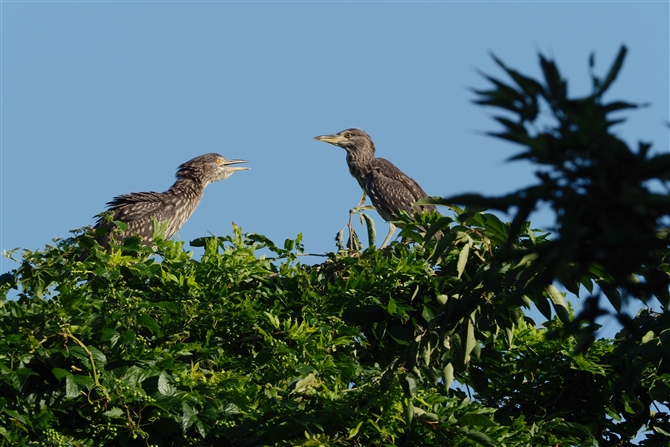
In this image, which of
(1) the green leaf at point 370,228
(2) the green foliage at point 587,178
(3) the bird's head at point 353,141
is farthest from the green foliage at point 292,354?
(3) the bird's head at point 353,141

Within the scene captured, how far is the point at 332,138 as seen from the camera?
13.5m

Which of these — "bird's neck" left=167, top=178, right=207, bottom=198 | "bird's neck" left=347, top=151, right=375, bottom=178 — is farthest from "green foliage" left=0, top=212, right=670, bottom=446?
"bird's neck" left=347, top=151, right=375, bottom=178

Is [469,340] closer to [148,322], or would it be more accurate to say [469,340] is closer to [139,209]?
[148,322]

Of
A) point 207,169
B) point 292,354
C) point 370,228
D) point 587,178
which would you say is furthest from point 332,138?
point 587,178

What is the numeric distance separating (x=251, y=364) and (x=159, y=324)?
0.63 m

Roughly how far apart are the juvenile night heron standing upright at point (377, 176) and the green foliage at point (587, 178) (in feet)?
31.3

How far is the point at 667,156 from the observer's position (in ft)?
6.28

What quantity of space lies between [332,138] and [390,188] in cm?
151

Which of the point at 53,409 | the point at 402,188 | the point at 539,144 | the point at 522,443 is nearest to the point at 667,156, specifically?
the point at 539,144

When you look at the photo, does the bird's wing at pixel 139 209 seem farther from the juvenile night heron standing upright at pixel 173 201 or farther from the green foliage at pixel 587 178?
the green foliage at pixel 587 178

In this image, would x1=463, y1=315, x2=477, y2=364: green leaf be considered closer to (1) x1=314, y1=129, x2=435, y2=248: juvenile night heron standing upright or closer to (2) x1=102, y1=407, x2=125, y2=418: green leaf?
(2) x1=102, y1=407, x2=125, y2=418: green leaf

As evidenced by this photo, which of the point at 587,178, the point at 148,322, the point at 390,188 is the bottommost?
the point at 587,178

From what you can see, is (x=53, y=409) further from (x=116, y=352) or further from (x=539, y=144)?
→ (x=539, y=144)

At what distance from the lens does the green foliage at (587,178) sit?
6.19 feet
